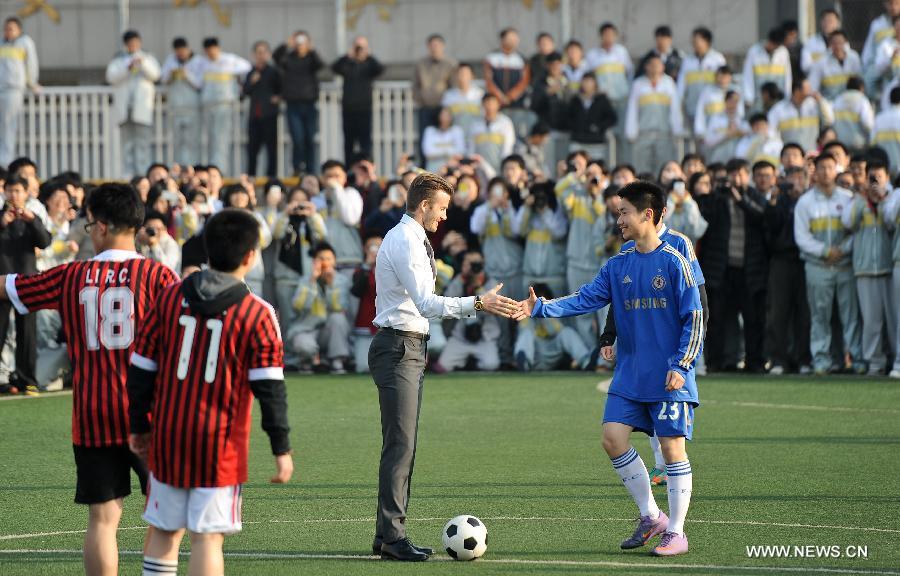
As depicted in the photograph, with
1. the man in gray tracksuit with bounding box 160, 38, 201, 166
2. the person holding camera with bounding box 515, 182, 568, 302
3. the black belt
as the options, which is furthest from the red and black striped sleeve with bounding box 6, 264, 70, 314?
the man in gray tracksuit with bounding box 160, 38, 201, 166

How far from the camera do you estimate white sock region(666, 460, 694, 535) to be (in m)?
8.34

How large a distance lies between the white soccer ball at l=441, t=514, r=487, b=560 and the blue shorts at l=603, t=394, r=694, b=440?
0.98 metres

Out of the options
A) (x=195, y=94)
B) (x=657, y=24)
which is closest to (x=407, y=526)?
(x=195, y=94)

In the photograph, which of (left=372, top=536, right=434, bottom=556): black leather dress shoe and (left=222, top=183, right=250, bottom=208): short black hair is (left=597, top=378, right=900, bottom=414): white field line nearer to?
(left=222, top=183, right=250, bottom=208): short black hair

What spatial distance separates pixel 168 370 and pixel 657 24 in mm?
20584

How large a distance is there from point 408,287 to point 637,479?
65.7 inches

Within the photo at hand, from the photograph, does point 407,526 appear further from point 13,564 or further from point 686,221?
point 686,221

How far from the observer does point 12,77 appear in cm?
2394

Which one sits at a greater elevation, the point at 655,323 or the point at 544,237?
the point at 544,237

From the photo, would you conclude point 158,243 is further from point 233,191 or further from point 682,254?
point 682,254

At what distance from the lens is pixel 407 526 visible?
30.2 ft

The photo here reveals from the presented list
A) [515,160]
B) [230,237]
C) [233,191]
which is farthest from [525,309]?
[515,160]

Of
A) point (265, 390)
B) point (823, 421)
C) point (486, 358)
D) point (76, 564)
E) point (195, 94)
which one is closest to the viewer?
point (265, 390)

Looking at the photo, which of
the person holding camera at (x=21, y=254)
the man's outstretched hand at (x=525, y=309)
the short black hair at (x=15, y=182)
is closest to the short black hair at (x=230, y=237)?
the man's outstretched hand at (x=525, y=309)
